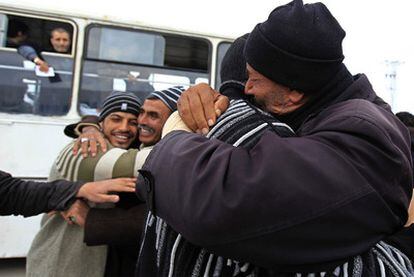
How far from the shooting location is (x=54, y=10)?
4.24 meters

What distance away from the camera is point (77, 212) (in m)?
1.72

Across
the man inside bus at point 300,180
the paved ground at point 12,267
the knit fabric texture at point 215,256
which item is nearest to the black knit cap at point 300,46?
the man inside bus at point 300,180

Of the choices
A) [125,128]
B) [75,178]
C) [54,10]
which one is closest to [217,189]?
[75,178]

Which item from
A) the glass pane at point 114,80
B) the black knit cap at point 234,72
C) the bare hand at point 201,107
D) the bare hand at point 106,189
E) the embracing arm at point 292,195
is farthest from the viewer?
the glass pane at point 114,80

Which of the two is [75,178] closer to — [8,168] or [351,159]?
[351,159]

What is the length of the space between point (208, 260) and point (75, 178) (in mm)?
1031

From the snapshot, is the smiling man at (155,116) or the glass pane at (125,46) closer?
the smiling man at (155,116)

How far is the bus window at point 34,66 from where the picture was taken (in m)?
4.03

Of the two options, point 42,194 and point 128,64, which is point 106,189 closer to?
point 42,194

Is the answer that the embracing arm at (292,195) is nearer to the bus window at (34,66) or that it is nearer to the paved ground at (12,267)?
the bus window at (34,66)

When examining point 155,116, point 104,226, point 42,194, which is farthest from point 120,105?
point 104,226

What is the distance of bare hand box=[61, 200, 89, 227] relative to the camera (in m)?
1.71

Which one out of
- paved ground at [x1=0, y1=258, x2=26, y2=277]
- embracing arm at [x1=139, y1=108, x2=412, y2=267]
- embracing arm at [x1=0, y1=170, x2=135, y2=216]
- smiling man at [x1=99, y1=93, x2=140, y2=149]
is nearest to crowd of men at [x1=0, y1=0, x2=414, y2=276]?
embracing arm at [x1=139, y1=108, x2=412, y2=267]

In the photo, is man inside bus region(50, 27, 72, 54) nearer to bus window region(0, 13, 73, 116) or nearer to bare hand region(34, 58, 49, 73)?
bus window region(0, 13, 73, 116)
